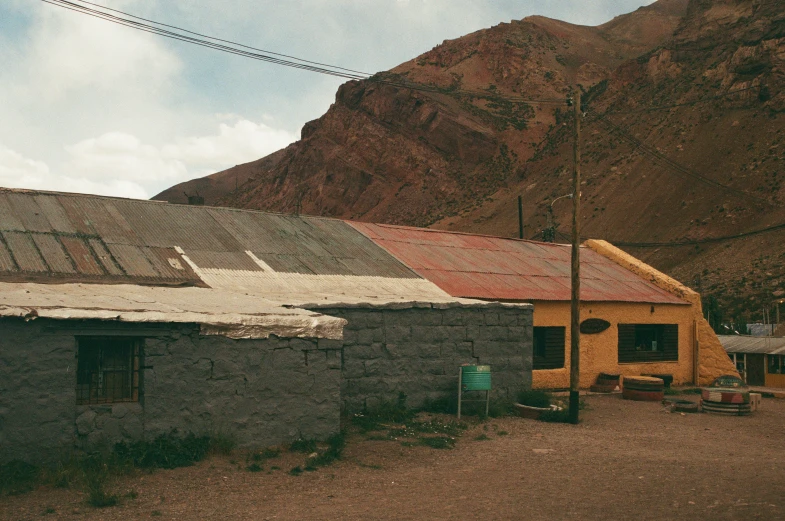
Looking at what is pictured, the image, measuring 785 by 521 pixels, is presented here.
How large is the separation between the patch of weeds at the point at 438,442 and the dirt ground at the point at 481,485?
0.19 metres

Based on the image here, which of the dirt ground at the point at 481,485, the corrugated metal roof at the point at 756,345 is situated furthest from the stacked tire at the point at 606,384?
the corrugated metal roof at the point at 756,345

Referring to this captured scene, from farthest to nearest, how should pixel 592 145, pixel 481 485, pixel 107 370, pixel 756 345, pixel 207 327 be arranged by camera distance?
pixel 592 145 < pixel 756 345 < pixel 207 327 < pixel 107 370 < pixel 481 485

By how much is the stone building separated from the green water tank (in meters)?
0.65

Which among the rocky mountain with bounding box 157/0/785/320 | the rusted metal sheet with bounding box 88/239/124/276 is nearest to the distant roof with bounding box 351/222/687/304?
the rusted metal sheet with bounding box 88/239/124/276

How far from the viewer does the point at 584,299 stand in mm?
20734

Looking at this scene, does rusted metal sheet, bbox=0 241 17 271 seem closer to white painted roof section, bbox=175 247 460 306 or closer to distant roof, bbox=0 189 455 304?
distant roof, bbox=0 189 455 304

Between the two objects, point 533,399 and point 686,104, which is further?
point 686,104

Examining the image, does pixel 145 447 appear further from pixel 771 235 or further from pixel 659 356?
pixel 771 235

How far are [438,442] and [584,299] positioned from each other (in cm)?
1007

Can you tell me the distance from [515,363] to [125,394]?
8.35 m

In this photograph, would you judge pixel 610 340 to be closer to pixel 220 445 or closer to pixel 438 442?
pixel 438 442

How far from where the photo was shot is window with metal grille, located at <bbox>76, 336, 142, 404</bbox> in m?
9.93

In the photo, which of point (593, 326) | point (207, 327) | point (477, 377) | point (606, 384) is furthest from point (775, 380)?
point (207, 327)

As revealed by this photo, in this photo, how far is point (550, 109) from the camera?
93.2m
